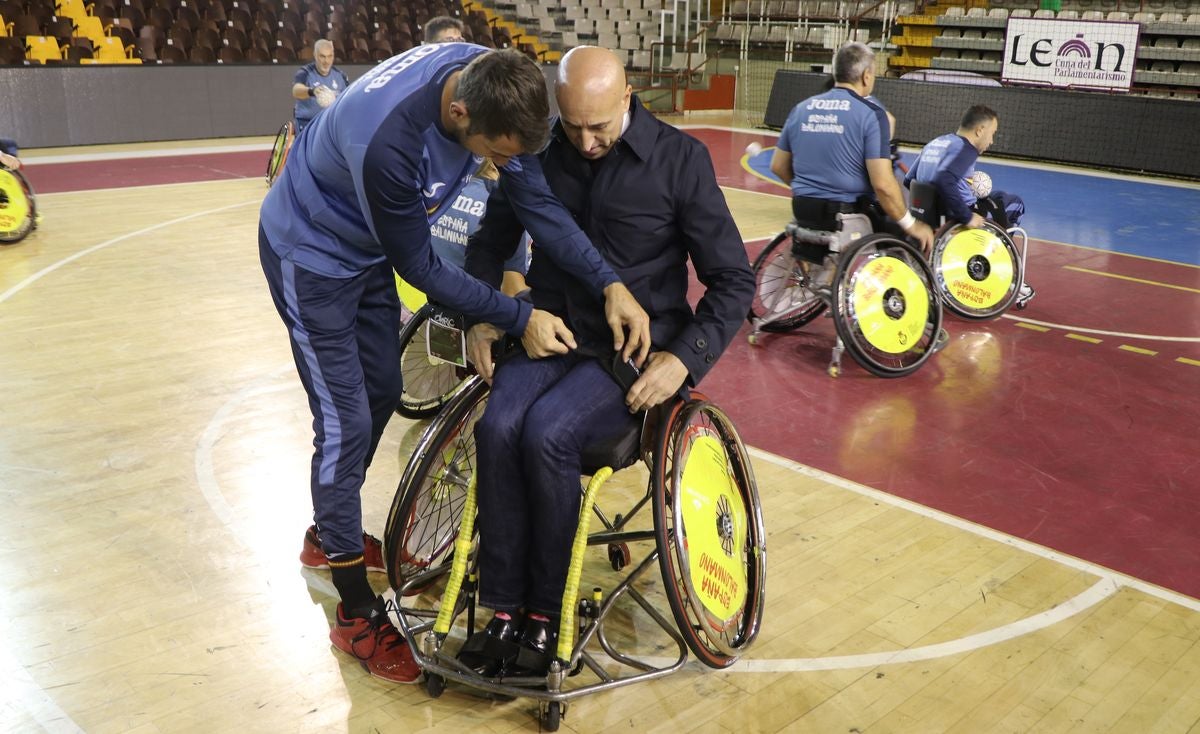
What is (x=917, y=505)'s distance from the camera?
11.6 ft

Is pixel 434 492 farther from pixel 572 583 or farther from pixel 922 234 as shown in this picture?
pixel 922 234

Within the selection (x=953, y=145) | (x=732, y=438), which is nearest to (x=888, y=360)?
(x=953, y=145)

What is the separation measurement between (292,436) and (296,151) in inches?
67.7

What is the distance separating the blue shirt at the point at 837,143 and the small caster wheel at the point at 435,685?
131 inches

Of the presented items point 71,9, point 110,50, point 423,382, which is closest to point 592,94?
point 423,382

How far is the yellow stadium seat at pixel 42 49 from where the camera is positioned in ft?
41.8

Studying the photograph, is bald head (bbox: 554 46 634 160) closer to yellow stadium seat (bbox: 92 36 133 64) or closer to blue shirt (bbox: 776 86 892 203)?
blue shirt (bbox: 776 86 892 203)

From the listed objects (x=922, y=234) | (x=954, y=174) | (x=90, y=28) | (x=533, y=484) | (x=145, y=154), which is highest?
(x=90, y=28)

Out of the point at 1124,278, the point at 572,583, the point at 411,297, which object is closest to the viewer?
the point at 572,583

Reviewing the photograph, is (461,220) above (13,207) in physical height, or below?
above

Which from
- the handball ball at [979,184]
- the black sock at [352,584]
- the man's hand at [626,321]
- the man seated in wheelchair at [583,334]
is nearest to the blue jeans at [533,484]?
the man seated in wheelchair at [583,334]

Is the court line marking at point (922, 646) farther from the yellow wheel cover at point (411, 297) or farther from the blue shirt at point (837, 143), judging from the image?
the blue shirt at point (837, 143)

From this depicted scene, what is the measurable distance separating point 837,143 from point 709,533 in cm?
306

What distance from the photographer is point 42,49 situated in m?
12.8
